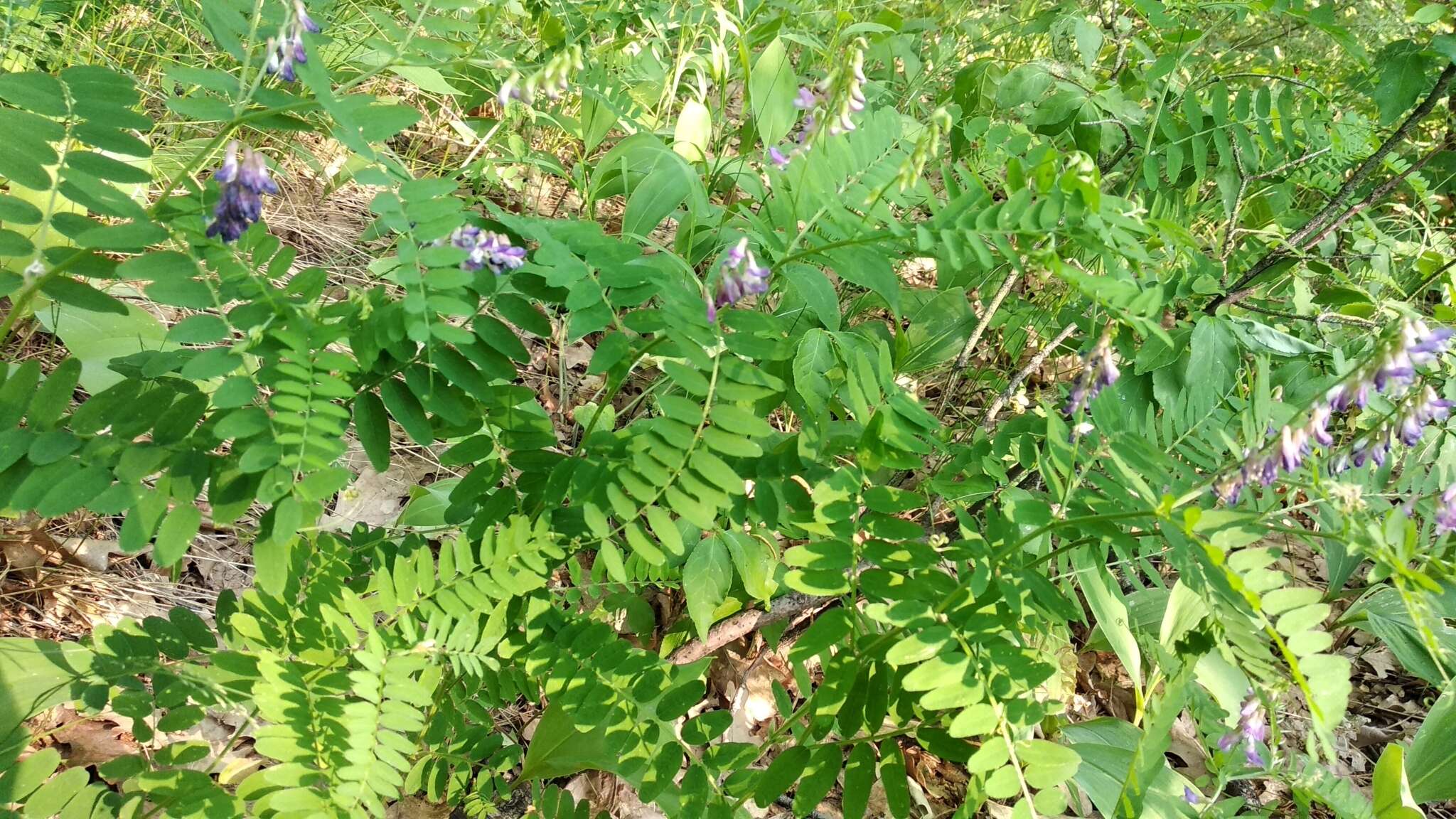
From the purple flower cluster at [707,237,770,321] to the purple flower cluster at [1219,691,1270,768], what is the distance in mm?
1078

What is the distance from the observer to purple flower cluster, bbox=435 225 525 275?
4.60 ft

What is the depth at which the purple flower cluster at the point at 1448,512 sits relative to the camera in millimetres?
1487

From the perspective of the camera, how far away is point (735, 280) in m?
1.42

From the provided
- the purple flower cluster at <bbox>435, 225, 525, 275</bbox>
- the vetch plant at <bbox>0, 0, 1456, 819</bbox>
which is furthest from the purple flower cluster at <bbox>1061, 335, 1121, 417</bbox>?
the purple flower cluster at <bbox>435, 225, 525, 275</bbox>

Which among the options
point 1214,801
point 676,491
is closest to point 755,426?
point 676,491

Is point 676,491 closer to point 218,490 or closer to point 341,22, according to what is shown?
point 218,490

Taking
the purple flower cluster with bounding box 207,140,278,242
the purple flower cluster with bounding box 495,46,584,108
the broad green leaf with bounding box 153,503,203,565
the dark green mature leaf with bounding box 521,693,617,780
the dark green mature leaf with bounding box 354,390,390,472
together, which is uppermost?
the purple flower cluster with bounding box 495,46,584,108

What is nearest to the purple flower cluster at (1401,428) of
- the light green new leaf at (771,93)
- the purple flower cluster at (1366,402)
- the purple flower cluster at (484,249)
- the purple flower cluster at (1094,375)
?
the purple flower cluster at (1366,402)

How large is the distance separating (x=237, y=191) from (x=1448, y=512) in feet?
6.23

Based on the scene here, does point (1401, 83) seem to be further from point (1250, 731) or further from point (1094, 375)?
point (1250, 731)

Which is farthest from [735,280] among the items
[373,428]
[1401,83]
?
[1401,83]

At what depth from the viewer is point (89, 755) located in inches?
74.5

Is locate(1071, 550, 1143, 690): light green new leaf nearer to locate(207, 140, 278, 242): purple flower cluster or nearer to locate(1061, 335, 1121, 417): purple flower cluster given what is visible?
locate(1061, 335, 1121, 417): purple flower cluster

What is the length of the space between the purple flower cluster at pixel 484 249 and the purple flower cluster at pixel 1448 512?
150cm
